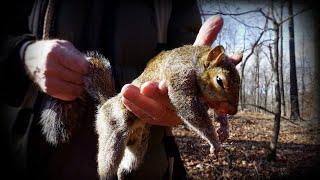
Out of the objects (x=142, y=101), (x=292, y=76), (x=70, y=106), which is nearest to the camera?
(x=142, y=101)

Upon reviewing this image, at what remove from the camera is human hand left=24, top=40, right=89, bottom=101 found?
1.40m

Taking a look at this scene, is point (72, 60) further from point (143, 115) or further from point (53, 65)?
point (143, 115)

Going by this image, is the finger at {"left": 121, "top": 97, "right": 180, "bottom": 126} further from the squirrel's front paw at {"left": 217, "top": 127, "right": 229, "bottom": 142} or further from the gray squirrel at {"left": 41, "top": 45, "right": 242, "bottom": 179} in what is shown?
the squirrel's front paw at {"left": 217, "top": 127, "right": 229, "bottom": 142}

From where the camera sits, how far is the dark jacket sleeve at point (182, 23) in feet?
5.90

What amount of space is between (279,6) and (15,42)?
4597 millimetres

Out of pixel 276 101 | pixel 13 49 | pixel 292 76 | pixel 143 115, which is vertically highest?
pixel 13 49

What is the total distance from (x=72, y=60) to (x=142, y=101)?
0.29 m

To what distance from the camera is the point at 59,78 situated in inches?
56.7

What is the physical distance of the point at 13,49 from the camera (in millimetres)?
1440

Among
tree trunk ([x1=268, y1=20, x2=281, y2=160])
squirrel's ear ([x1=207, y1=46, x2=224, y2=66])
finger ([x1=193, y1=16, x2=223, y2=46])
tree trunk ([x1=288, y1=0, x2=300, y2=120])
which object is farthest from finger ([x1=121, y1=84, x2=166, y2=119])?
tree trunk ([x1=288, y1=0, x2=300, y2=120])

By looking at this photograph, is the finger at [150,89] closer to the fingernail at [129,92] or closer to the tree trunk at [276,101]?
the fingernail at [129,92]

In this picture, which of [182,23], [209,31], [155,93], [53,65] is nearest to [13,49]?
[53,65]

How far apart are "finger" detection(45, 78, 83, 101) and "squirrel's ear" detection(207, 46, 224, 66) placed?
0.52 meters

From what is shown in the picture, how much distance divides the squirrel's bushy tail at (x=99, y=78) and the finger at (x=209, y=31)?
1.50 ft
